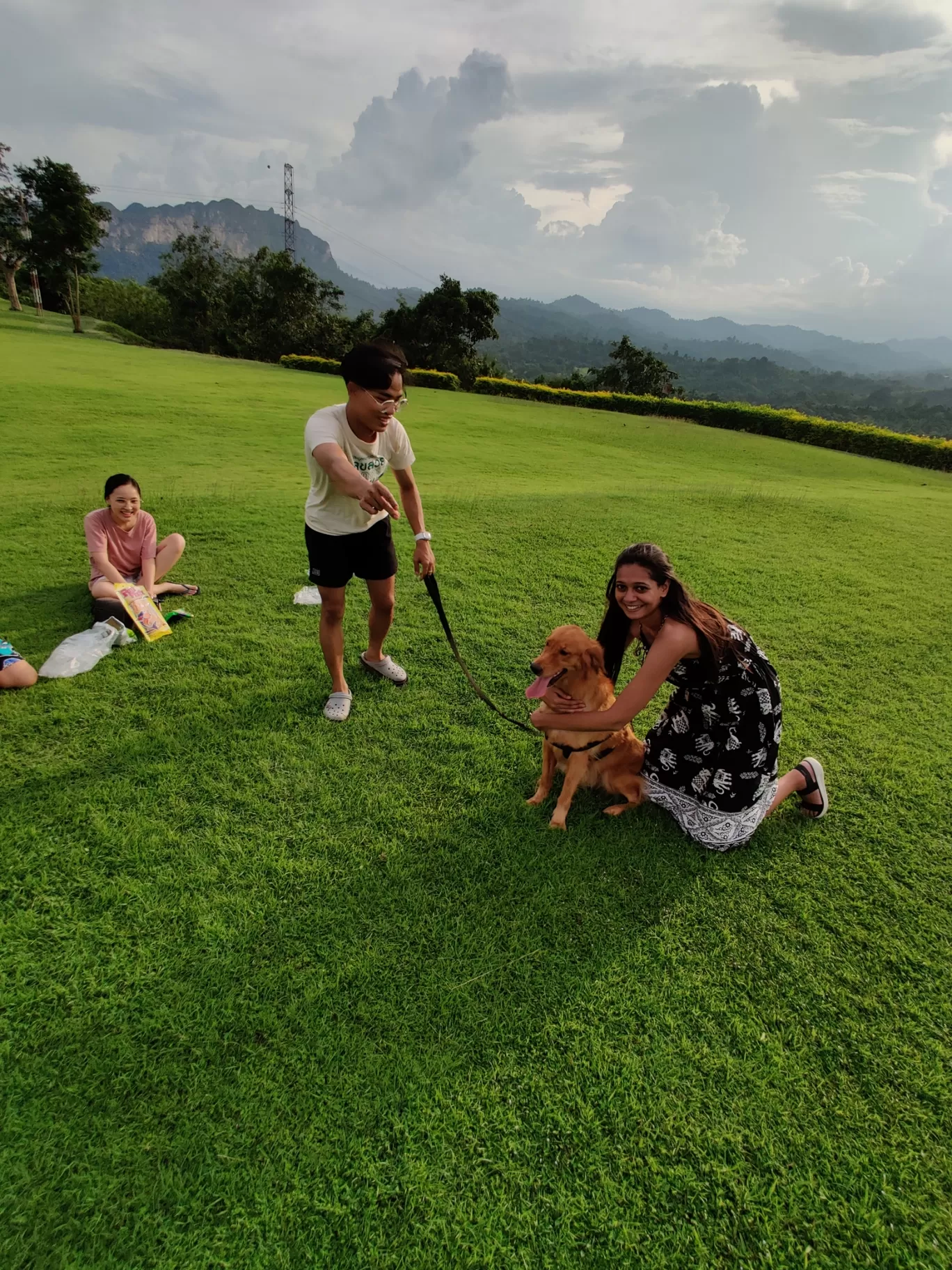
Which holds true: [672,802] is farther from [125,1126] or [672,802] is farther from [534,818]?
[125,1126]

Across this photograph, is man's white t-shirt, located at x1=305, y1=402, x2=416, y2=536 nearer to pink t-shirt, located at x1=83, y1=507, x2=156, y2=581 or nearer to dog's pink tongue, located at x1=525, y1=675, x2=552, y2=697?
dog's pink tongue, located at x1=525, y1=675, x2=552, y2=697

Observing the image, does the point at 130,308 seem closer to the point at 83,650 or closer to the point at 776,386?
the point at 83,650

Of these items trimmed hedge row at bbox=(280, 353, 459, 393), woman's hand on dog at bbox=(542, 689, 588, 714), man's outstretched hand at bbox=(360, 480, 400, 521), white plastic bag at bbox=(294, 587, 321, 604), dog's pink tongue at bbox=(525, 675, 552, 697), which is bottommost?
white plastic bag at bbox=(294, 587, 321, 604)

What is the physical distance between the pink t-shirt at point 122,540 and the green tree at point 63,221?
40030 millimetres

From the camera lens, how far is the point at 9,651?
397cm

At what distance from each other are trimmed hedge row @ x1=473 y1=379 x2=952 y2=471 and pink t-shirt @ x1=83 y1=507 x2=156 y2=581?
24835 mm

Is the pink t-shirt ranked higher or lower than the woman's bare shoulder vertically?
lower

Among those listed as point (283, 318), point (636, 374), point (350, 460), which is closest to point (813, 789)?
point (350, 460)

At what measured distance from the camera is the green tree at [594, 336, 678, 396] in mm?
45438

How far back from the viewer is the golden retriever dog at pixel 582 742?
2828 mm

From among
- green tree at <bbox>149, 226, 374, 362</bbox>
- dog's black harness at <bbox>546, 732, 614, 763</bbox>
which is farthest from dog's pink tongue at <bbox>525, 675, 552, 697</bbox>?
green tree at <bbox>149, 226, 374, 362</bbox>

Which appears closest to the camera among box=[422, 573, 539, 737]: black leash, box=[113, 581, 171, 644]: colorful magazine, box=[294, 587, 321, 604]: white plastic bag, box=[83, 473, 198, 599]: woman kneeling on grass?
box=[422, 573, 539, 737]: black leash

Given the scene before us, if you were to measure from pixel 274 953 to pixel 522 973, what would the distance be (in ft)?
3.28

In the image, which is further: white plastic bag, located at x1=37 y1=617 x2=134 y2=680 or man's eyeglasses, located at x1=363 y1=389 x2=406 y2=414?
white plastic bag, located at x1=37 y1=617 x2=134 y2=680
